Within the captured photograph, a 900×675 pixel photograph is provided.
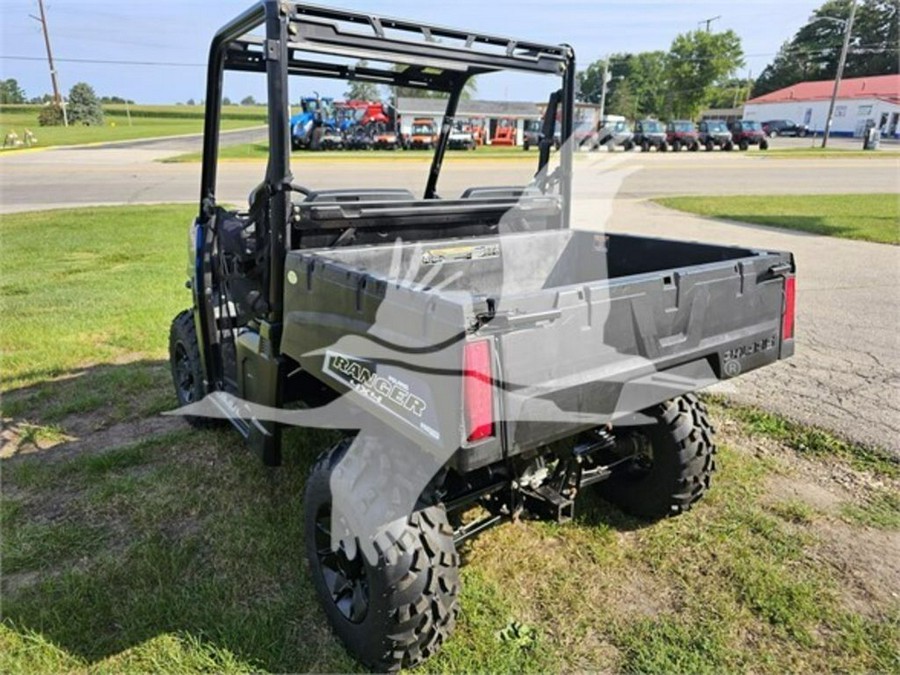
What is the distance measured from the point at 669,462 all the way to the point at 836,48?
93348 mm

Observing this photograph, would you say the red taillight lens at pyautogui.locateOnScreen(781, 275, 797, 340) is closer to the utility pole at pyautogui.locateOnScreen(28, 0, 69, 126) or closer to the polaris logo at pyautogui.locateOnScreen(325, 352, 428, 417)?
the polaris logo at pyautogui.locateOnScreen(325, 352, 428, 417)

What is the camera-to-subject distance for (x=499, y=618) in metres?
2.47

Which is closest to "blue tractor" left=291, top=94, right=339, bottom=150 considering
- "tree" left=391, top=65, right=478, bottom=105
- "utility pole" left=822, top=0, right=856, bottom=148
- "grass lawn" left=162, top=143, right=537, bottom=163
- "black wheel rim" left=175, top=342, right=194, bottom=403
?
"grass lawn" left=162, top=143, right=537, bottom=163

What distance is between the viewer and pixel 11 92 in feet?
254

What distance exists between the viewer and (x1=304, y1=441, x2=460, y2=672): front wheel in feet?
6.70

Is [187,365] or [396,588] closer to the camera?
[396,588]

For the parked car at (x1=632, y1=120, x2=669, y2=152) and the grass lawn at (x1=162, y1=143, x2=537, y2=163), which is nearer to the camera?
the grass lawn at (x1=162, y1=143, x2=537, y2=163)

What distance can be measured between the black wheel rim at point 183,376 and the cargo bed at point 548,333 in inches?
65.9

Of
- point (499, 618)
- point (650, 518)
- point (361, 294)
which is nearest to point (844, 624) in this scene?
point (650, 518)

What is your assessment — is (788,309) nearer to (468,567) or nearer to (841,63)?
(468,567)

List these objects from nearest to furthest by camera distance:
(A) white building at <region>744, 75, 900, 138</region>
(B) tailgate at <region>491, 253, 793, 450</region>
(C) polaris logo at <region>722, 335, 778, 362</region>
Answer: (B) tailgate at <region>491, 253, 793, 450</region>, (C) polaris logo at <region>722, 335, 778, 362</region>, (A) white building at <region>744, 75, 900, 138</region>

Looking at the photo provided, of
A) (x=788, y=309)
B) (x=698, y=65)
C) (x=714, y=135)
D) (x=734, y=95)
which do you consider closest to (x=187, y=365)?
(x=788, y=309)

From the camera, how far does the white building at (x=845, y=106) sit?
56.7 metres

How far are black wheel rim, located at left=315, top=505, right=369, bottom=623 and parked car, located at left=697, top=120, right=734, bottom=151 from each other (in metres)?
40.3
